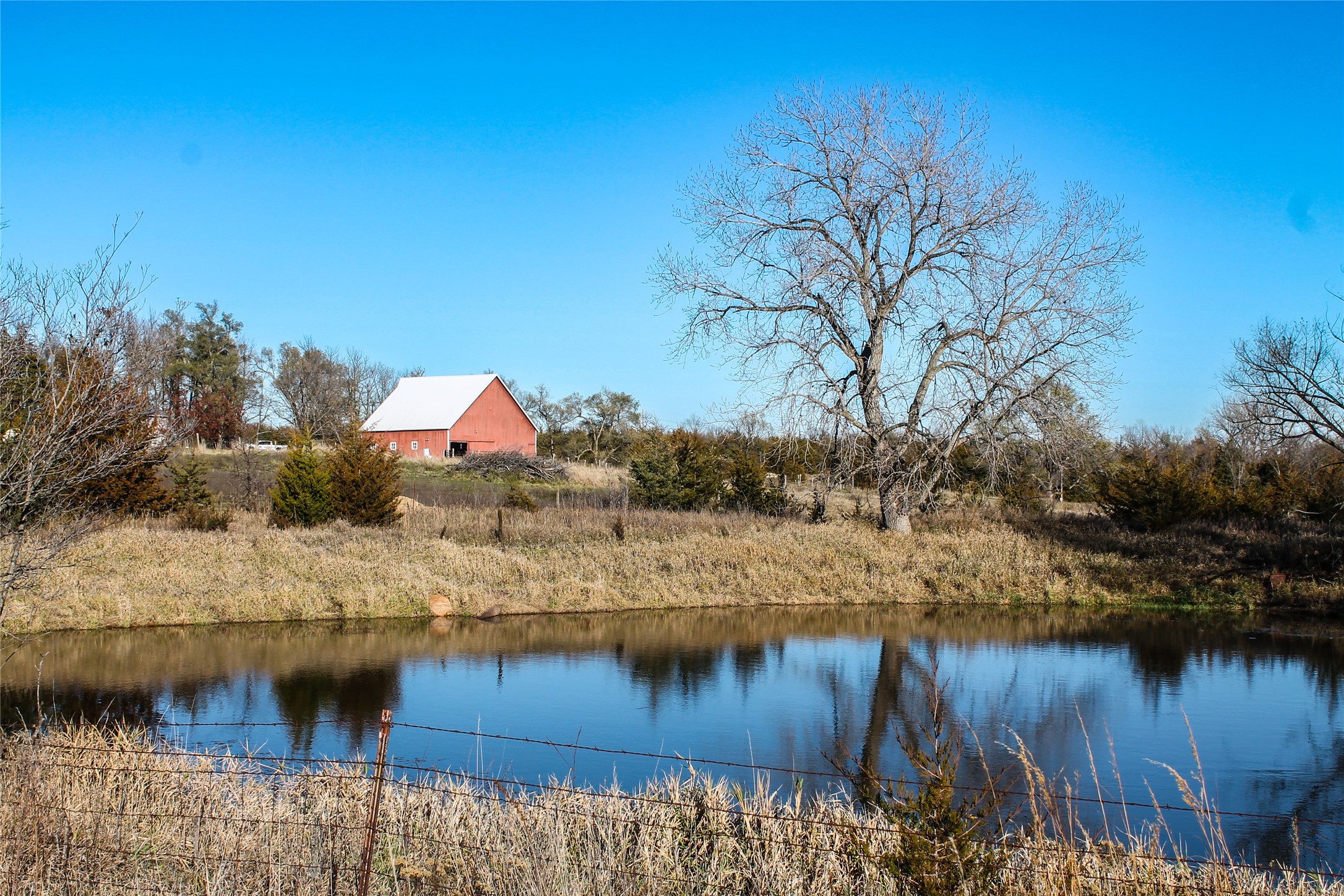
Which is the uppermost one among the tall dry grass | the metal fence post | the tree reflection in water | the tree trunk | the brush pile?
the brush pile

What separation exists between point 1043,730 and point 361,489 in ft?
59.9

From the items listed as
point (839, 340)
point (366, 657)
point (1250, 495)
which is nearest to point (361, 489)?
point (366, 657)

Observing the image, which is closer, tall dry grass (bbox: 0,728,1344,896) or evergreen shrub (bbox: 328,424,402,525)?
tall dry grass (bbox: 0,728,1344,896)

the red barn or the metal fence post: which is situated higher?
the red barn

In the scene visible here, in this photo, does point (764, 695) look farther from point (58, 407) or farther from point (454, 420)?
point (454, 420)

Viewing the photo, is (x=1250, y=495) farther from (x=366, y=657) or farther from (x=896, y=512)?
(x=366, y=657)

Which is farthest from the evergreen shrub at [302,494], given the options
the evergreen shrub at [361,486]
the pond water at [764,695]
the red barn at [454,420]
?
the red barn at [454,420]

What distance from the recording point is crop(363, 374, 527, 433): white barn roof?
54.8m

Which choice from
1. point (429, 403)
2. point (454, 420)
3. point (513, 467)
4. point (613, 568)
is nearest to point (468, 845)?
point (613, 568)

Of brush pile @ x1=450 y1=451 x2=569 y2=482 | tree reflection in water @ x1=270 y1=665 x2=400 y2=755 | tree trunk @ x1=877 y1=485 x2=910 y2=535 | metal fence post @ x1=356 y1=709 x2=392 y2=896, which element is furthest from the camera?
brush pile @ x1=450 y1=451 x2=569 y2=482

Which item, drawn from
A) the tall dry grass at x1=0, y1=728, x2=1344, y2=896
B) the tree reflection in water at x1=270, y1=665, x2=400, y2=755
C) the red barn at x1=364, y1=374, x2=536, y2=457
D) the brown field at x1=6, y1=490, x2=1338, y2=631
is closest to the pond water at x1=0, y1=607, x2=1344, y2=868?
the tree reflection in water at x1=270, y1=665, x2=400, y2=755

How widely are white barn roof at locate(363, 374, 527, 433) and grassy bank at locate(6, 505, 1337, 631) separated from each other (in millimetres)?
28677

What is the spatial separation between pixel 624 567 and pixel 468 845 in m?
16.5

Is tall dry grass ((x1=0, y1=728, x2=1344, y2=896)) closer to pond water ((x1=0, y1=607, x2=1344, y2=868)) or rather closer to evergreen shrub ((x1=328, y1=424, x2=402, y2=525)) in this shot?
pond water ((x1=0, y1=607, x2=1344, y2=868))
